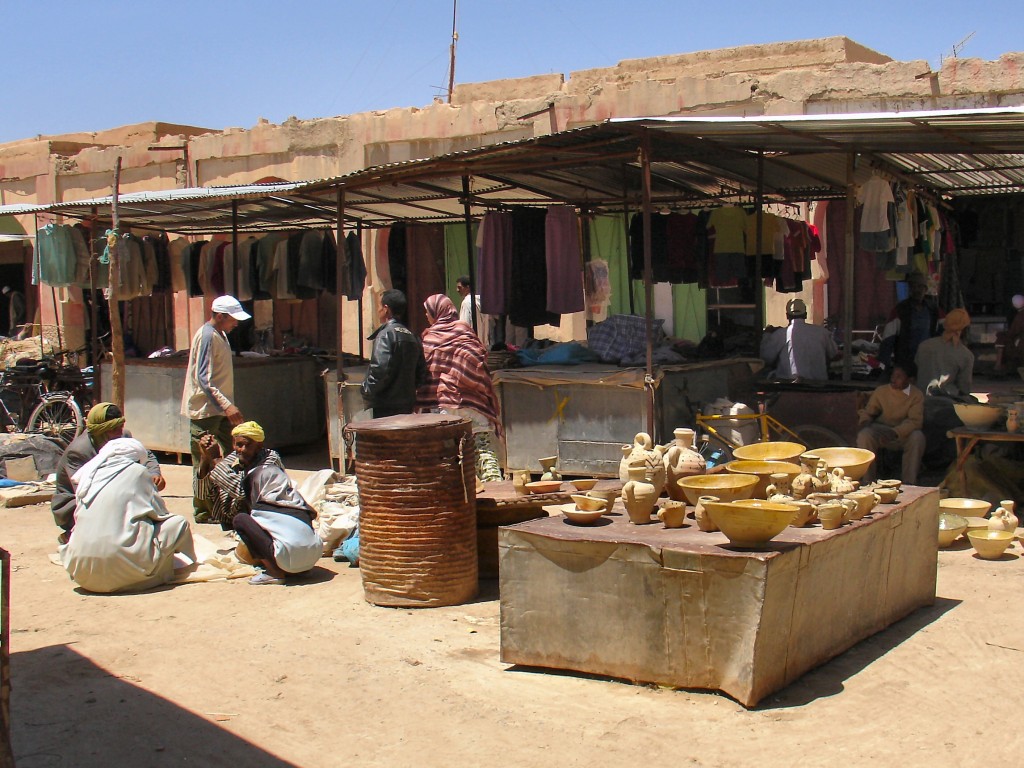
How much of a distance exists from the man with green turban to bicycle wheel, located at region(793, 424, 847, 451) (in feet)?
15.9

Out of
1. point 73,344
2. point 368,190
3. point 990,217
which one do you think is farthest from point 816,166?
point 73,344

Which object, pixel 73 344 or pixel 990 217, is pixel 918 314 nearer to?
pixel 990 217

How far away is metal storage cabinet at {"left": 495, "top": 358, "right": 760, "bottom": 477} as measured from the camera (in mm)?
8312

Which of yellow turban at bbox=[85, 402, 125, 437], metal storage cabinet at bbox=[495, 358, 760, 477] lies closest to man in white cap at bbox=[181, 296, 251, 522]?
yellow turban at bbox=[85, 402, 125, 437]

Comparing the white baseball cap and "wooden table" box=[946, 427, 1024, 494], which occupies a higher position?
the white baseball cap

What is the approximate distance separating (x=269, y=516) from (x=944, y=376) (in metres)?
5.77

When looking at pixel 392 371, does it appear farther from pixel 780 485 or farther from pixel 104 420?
pixel 780 485

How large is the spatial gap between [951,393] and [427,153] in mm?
8848

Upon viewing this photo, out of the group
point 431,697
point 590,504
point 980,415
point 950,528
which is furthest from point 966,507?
point 431,697

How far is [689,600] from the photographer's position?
4.19 meters

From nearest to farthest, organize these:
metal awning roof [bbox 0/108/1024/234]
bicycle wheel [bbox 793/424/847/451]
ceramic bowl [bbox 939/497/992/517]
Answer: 1. ceramic bowl [bbox 939/497/992/517]
2. metal awning roof [bbox 0/108/1024/234]
3. bicycle wheel [bbox 793/424/847/451]

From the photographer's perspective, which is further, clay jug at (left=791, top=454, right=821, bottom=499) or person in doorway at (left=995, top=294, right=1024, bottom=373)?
person in doorway at (left=995, top=294, right=1024, bottom=373)

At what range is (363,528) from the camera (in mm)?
5668

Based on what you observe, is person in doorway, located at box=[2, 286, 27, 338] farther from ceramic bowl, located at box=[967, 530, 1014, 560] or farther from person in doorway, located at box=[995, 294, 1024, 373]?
ceramic bowl, located at box=[967, 530, 1014, 560]
